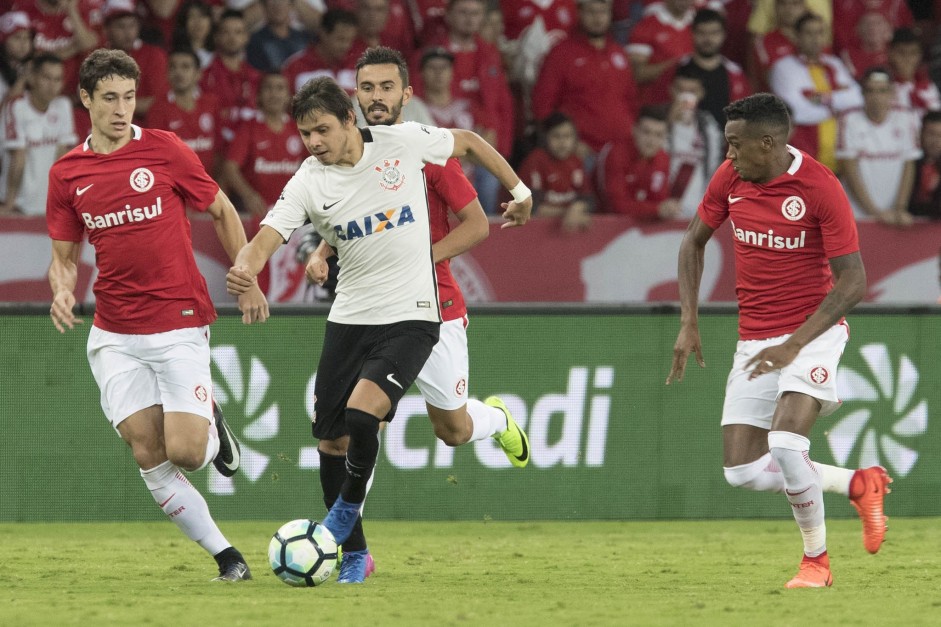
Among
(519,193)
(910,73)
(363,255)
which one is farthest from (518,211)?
(910,73)

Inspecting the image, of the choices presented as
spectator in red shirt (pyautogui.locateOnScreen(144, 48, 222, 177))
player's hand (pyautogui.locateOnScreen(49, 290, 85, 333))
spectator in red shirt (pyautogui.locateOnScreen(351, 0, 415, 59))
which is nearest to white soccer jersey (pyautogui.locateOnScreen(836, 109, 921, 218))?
spectator in red shirt (pyautogui.locateOnScreen(351, 0, 415, 59))

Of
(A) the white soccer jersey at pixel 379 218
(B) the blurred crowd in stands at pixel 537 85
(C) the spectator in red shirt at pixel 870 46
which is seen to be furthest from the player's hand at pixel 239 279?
(C) the spectator in red shirt at pixel 870 46

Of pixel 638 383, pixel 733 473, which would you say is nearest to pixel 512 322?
pixel 638 383

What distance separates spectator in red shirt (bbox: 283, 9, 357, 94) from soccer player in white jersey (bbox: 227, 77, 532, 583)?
16.7 ft

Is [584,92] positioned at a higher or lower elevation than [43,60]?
lower

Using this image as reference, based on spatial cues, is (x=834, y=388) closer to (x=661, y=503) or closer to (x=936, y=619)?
(x=936, y=619)

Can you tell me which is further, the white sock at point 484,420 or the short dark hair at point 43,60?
the short dark hair at point 43,60

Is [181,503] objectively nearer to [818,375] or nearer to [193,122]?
[818,375]

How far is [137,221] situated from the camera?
680 cm

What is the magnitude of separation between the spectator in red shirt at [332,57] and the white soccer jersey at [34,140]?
1832mm

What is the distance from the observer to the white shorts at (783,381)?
266 inches

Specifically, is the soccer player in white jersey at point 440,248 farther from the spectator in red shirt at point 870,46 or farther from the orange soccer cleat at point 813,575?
the spectator in red shirt at point 870,46

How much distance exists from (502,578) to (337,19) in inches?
237

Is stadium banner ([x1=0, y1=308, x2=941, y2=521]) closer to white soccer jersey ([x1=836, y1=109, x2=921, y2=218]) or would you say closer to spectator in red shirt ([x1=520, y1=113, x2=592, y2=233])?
spectator in red shirt ([x1=520, y1=113, x2=592, y2=233])
